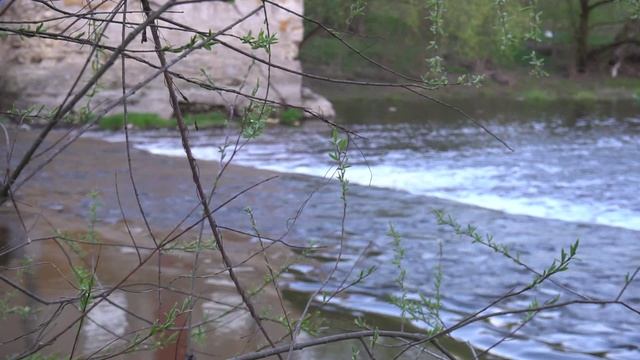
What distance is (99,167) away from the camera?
9281 mm

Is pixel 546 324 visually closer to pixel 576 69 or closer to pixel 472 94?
pixel 472 94

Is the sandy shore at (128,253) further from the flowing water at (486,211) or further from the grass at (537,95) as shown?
the grass at (537,95)

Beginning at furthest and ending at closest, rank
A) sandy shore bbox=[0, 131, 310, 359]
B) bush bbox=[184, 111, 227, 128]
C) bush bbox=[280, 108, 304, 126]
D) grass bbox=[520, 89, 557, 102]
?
grass bbox=[520, 89, 557, 102]
bush bbox=[280, 108, 304, 126]
bush bbox=[184, 111, 227, 128]
sandy shore bbox=[0, 131, 310, 359]

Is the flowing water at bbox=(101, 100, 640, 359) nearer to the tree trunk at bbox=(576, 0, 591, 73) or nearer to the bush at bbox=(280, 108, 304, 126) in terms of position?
the bush at bbox=(280, 108, 304, 126)

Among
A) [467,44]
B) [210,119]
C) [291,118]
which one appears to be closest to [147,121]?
[210,119]

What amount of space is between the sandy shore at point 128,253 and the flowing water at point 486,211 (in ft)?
1.50

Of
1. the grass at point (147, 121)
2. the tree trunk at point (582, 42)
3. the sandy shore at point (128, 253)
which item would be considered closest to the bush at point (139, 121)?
the grass at point (147, 121)

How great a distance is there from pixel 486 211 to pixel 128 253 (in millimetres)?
2944

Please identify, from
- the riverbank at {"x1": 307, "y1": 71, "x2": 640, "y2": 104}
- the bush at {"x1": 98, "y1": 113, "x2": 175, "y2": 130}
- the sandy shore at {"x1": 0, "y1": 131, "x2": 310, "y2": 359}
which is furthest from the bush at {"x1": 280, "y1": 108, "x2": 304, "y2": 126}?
the riverbank at {"x1": 307, "y1": 71, "x2": 640, "y2": 104}

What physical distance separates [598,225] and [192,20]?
9838 millimetres

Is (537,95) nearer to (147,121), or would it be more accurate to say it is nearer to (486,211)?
(147,121)

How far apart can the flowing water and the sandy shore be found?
456 mm

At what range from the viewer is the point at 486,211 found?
23.1 ft

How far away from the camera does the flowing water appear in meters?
4.23
